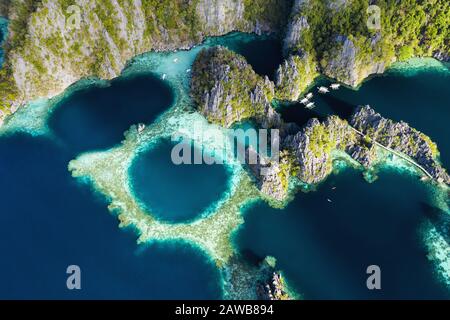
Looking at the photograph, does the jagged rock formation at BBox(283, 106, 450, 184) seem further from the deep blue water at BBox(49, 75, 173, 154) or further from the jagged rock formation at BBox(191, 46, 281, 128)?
the deep blue water at BBox(49, 75, 173, 154)

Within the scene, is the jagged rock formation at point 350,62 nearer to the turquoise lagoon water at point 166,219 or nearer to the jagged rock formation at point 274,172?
the turquoise lagoon water at point 166,219

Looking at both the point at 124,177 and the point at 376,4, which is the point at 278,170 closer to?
the point at 124,177

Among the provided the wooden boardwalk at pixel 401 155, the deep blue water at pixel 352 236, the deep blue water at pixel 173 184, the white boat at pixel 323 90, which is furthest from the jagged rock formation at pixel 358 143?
the deep blue water at pixel 173 184

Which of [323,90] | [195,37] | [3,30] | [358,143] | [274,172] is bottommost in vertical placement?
[274,172]

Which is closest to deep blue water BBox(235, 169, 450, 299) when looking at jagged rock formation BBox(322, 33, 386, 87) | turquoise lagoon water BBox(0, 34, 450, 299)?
turquoise lagoon water BBox(0, 34, 450, 299)

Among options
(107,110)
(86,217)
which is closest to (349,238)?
(86,217)

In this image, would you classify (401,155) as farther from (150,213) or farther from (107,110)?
(107,110)
